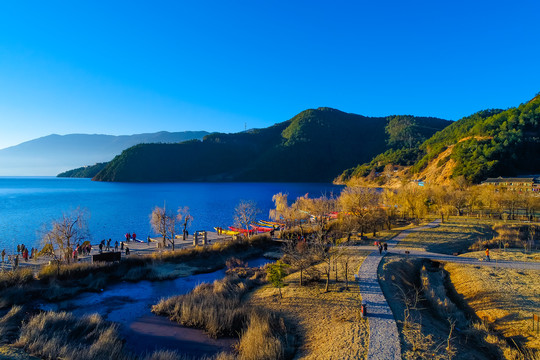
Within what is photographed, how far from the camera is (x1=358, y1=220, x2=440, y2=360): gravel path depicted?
11.1 metres

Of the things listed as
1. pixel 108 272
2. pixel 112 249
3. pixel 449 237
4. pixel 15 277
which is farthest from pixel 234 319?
pixel 449 237

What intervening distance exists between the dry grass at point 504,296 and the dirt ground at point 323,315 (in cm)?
735

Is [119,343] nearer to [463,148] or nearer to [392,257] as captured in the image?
[392,257]

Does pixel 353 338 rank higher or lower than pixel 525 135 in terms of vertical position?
lower

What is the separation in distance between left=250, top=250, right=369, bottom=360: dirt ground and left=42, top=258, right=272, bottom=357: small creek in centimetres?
382

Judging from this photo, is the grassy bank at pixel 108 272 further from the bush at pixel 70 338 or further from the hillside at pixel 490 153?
the hillside at pixel 490 153

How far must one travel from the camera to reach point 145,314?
57.6 ft

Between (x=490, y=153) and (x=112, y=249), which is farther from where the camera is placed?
(x=490, y=153)

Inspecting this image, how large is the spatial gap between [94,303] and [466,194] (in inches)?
2430

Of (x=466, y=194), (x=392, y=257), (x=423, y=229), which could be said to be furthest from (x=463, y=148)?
(x=392, y=257)

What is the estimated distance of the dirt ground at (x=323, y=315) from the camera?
12.1 m

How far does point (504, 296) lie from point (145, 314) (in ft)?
72.4

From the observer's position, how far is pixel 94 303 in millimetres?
19188

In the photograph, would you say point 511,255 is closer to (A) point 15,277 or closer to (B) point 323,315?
(B) point 323,315
